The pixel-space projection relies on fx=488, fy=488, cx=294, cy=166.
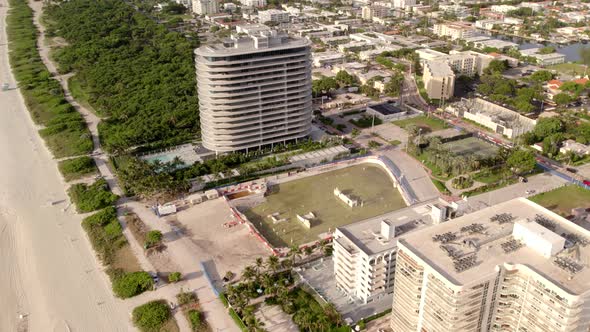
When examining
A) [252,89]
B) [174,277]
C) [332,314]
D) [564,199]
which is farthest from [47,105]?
[564,199]

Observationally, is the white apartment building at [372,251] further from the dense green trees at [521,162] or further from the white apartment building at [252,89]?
the white apartment building at [252,89]

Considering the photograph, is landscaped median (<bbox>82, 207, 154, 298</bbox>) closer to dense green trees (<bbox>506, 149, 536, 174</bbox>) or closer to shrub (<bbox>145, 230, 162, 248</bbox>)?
shrub (<bbox>145, 230, 162, 248</bbox>)

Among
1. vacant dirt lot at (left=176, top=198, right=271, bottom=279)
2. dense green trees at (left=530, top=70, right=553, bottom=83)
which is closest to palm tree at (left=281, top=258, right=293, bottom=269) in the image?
vacant dirt lot at (left=176, top=198, right=271, bottom=279)

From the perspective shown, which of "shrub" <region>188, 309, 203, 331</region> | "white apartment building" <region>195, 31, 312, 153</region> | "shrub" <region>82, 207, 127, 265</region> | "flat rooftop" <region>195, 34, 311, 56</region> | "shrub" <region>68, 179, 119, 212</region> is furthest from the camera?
"white apartment building" <region>195, 31, 312, 153</region>

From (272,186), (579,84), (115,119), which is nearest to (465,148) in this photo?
(272,186)

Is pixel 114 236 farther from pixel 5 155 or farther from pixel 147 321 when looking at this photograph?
pixel 5 155

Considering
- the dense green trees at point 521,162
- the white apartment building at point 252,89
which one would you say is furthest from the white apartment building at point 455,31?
the white apartment building at point 252,89
